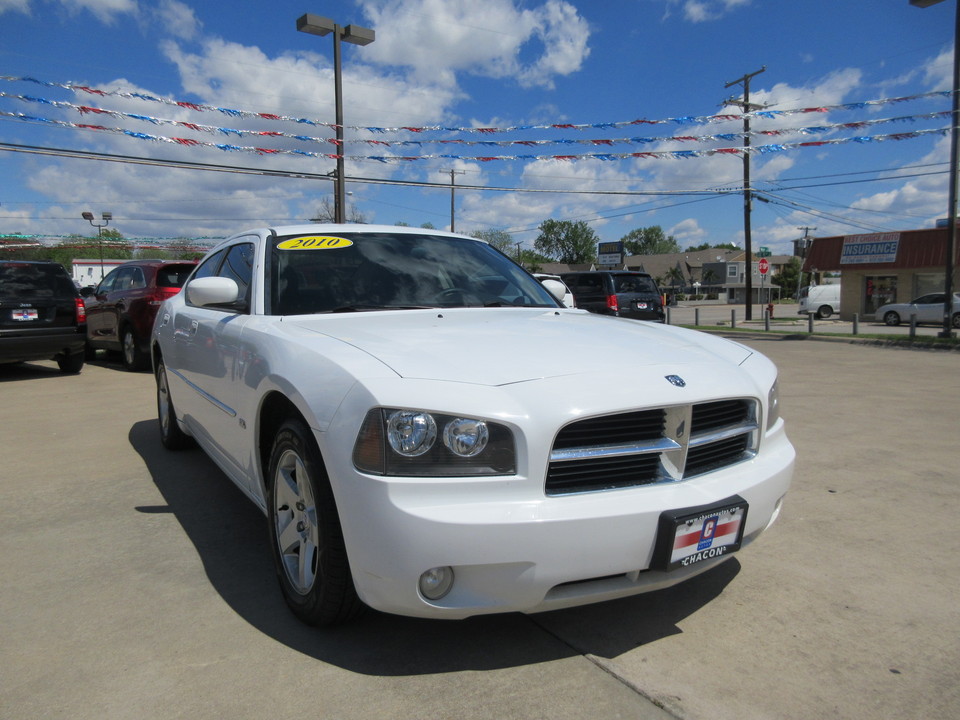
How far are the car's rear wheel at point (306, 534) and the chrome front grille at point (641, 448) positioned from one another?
0.76m

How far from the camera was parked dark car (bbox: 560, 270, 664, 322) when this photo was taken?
1658cm

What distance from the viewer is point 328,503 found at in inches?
94.0

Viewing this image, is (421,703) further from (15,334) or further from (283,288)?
(15,334)

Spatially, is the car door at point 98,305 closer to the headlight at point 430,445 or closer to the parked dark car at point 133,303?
the parked dark car at point 133,303

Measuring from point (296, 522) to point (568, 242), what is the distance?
396 feet

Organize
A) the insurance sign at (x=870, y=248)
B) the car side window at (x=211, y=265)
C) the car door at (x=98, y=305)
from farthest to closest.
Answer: the insurance sign at (x=870, y=248), the car door at (x=98, y=305), the car side window at (x=211, y=265)

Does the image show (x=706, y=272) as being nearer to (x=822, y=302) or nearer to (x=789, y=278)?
(x=789, y=278)

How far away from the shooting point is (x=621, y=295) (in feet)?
Result: 54.2

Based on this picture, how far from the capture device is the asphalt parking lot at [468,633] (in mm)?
2230

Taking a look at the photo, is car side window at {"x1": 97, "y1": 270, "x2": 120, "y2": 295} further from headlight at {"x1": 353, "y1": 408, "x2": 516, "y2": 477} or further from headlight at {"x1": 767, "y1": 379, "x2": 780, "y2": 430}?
headlight at {"x1": 767, "y1": 379, "x2": 780, "y2": 430}

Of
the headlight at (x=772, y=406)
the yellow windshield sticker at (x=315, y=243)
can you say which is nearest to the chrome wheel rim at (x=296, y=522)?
the yellow windshield sticker at (x=315, y=243)

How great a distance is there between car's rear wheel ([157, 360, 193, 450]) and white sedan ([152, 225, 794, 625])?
90.7 inches

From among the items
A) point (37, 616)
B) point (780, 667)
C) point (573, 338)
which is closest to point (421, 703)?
point (780, 667)

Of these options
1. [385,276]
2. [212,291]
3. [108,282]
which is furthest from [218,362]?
[108,282]
